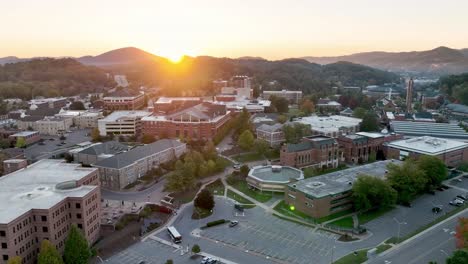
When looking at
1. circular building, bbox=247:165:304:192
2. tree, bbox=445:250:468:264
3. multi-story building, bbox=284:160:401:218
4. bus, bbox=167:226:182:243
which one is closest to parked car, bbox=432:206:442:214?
multi-story building, bbox=284:160:401:218

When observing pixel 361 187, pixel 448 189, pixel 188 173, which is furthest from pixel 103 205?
pixel 448 189

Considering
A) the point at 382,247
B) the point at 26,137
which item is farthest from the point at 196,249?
the point at 26,137

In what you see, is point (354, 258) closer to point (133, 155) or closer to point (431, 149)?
point (431, 149)

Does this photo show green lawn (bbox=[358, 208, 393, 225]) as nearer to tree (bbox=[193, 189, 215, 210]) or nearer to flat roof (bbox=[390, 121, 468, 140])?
tree (bbox=[193, 189, 215, 210])

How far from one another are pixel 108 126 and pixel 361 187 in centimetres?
5272

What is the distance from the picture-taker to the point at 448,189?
4738 cm

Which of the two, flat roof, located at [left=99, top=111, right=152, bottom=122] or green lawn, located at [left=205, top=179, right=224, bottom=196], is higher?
flat roof, located at [left=99, top=111, right=152, bottom=122]

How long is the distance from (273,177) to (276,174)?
48.8 inches

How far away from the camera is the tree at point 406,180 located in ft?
138

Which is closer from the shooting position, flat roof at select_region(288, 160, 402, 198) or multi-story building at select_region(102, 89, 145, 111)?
flat roof at select_region(288, 160, 402, 198)

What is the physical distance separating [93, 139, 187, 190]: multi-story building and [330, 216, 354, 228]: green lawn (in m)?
26.7

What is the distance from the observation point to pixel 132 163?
49.7 m

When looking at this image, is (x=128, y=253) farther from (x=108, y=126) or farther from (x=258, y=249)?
(x=108, y=126)

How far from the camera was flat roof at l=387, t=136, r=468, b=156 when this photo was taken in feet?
180
